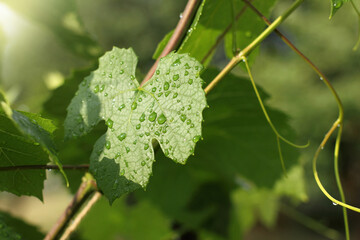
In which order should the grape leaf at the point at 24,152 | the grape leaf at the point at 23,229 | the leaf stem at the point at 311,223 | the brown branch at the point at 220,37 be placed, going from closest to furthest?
the grape leaf at the point at 24,152, the brown branch at the point at 220,37, the grape leaf at the point at 23,229, the leaf stem at the point at 311,223

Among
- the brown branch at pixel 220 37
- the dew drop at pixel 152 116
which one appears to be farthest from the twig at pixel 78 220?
the brown branch at pixel 220 37

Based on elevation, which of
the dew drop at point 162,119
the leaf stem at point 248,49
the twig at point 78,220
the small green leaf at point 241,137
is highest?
the small green leaf at point 241,137

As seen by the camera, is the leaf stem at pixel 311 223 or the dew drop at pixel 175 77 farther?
the leaf stem at pixel 311 223

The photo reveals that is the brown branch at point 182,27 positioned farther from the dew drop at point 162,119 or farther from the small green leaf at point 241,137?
the small green leaf at point 241,137

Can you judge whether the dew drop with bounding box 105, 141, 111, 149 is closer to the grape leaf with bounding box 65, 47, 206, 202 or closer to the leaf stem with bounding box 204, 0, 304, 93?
the grape leaf with bounding box 65, 47, 206, 202

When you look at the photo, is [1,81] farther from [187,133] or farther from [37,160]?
[187,133]

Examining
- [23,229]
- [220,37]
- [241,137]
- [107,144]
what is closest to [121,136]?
[107,144]

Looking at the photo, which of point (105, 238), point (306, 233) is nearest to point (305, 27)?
point (306, 233)
